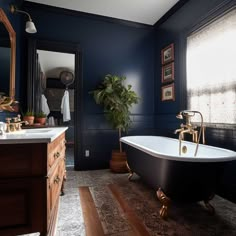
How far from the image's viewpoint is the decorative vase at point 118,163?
3078 mm

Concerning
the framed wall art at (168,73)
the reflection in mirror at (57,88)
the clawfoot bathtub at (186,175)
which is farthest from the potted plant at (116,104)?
the reflection in mirror at (57,88)

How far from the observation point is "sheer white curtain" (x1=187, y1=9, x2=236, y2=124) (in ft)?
6.88

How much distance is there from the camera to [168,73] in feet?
10.7

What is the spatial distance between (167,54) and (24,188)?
310 centimetres

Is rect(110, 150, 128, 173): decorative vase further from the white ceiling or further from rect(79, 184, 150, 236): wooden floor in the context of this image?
the white ceiling

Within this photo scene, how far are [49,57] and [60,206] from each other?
3891 millimetres

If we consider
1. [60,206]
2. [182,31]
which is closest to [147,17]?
[182,31]

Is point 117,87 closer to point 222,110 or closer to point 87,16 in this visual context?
point 87,16

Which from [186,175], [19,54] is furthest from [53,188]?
[19,54]

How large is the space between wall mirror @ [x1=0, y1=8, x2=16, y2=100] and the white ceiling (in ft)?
4.03

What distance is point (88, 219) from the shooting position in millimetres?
1652

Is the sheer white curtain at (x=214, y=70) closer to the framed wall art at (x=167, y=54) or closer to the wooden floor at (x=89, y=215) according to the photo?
the framed wall art at (x=167, y=54)

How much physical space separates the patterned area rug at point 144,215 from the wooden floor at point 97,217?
0.08 feet

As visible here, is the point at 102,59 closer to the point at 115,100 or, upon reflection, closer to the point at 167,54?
the point at 115,100
